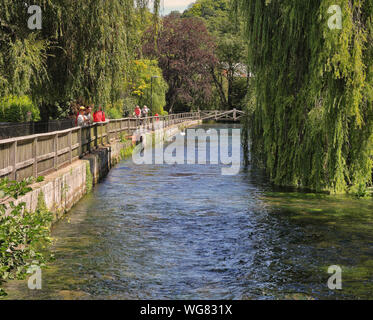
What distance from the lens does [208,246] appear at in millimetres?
12312

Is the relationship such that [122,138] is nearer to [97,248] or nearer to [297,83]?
[297,83]

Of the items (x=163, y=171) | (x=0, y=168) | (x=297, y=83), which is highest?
(x=297, y=83)

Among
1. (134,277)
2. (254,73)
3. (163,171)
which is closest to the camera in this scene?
(134,277)

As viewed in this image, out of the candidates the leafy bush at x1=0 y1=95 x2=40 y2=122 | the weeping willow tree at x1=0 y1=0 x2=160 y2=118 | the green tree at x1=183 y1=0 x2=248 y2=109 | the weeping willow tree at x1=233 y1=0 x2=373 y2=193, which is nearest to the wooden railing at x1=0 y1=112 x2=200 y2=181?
the weeping willow tree at x1=0 y1=0 x2=160 y2=118

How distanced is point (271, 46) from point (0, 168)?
420 inches

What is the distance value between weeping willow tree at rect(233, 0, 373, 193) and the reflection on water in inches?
37.3

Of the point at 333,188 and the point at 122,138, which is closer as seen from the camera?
the point at 333,188

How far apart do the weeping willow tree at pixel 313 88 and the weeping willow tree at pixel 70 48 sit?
4.32m

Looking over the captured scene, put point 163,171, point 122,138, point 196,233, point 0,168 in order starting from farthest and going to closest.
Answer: point 122,138, point 163,171, point 196,233, point 0,168

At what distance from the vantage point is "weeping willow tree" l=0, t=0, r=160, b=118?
722 inches

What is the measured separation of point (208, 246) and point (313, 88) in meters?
7.11

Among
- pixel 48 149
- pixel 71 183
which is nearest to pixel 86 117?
pixel 71 183
